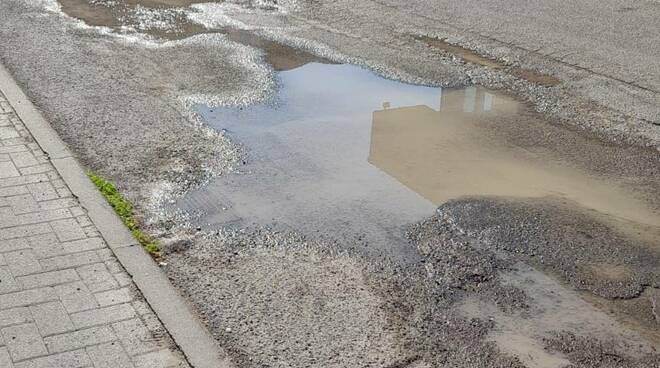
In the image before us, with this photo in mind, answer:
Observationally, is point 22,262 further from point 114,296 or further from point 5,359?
point 5,359

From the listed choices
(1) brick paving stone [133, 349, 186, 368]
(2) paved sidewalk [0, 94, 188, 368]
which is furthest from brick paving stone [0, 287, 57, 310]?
(1) brick paving stone [133, 349, 186, 368]

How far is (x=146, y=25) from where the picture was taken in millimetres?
11336

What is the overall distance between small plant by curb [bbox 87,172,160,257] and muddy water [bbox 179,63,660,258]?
0.49 meters

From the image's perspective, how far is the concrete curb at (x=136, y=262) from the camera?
486 centimetres

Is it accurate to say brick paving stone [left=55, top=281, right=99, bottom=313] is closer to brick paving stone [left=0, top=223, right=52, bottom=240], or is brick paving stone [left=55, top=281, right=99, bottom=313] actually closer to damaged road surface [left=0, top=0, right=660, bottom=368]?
damaged road surface [left=0, top=0, right=660, bottom=368]

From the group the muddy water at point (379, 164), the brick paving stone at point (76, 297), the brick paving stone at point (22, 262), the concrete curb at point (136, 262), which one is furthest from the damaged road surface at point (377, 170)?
the brick paving stone at point (22, 262)

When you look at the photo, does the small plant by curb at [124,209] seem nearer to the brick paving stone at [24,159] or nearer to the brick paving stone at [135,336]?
the brick paving stone at [24,159]

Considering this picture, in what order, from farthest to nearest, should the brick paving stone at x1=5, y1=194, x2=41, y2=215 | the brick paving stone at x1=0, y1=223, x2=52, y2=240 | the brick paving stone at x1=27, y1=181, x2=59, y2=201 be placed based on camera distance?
the brick paving stone at x1=27, y1=181, x2=59, y2=201
the brick paving stone at x1=5, y1=194, x2=41, y2=215
the brick paving stone at x1=0, y1=223, x2=52, y2=240

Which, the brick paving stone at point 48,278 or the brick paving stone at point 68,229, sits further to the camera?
the brick paving stone at point 68,229

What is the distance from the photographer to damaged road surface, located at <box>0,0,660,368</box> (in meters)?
5.21

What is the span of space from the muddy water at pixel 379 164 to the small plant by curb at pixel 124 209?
1.61 ft

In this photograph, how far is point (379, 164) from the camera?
293 inches

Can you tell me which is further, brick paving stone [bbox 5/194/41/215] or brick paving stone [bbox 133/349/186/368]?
brick paving stone [bbox 5/194/41/215]

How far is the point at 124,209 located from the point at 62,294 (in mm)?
1257
